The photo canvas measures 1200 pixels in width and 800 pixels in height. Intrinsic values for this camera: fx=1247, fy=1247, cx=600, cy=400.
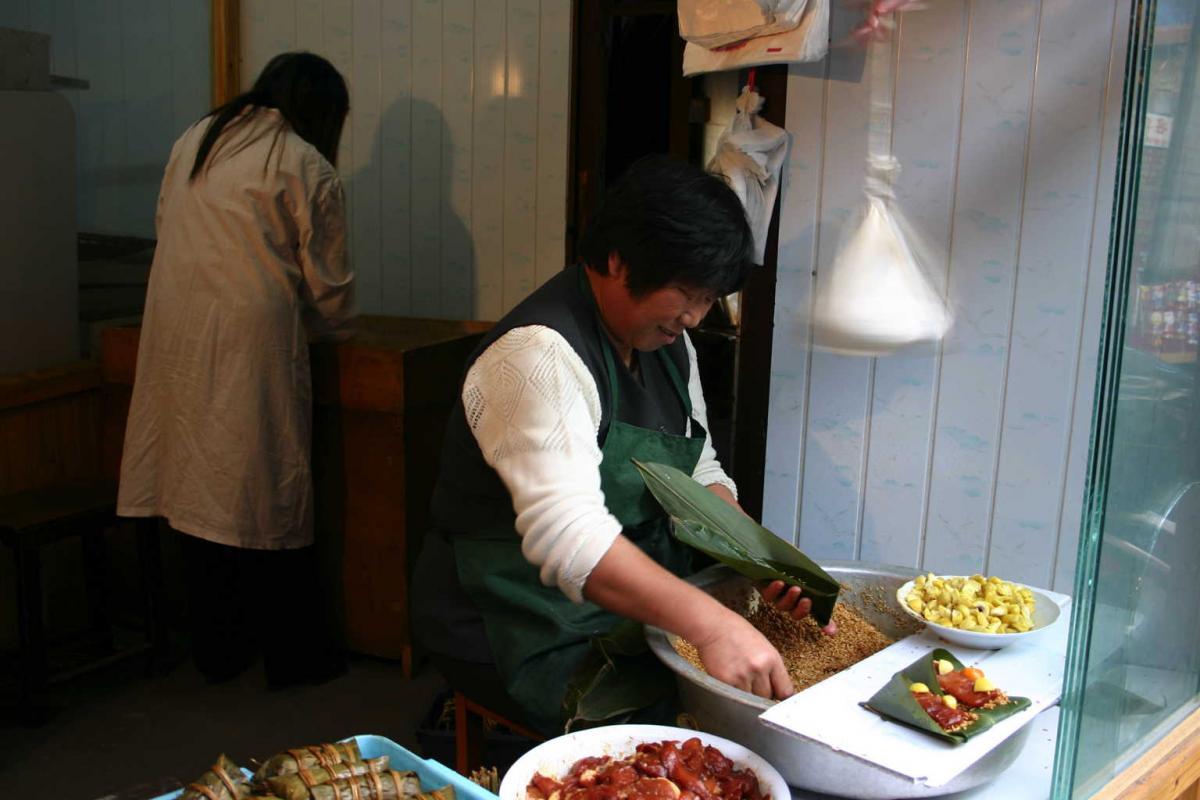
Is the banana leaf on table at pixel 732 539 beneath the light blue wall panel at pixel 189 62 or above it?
beneath

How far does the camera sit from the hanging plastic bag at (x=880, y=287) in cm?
246

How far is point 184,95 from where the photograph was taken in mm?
4750

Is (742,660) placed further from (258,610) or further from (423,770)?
(258,610)

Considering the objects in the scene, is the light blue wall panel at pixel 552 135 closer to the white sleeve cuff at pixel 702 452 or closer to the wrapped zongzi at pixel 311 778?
the white sleeve cuff at pixel 702 452

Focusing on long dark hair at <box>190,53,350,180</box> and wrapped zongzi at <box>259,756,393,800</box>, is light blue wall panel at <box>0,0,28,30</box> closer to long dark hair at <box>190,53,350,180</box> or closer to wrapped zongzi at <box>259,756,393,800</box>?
long dark hair at <box>190,53,350,180</box>

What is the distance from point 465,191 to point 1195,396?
312 cm

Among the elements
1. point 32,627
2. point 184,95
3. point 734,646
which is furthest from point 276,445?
point 734,646

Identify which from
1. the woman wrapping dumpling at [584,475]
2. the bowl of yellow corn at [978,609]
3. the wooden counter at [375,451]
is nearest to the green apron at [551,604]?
the woman wrapping dumpling at [584,475]

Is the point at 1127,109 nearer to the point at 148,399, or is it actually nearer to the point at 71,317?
the point at 148,399

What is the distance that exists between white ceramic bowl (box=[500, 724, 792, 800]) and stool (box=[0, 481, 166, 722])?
8.39ft

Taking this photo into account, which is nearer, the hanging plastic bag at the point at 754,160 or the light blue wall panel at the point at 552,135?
the hanging plastic bag at the point at 754,160

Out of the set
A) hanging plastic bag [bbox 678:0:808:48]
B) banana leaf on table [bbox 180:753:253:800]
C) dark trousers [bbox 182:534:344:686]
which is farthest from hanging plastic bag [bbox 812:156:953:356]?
dark trousers [bbox 182:534:344:686]

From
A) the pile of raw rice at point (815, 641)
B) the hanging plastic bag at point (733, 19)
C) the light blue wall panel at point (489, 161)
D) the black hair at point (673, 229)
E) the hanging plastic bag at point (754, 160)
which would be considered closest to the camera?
the pile of raw rice at point (815, 641)

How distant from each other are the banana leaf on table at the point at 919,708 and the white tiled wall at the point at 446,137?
2850 mm
